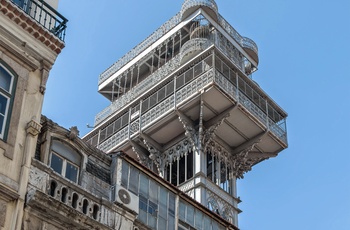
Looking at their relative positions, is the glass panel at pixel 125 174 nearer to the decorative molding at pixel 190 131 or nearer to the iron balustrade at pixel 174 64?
the decorative molding at pixel 190 131

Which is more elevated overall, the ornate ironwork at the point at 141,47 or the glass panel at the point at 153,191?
the ornate ironwork at the point at 141,47

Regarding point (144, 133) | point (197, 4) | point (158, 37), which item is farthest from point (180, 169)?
point (197, 4)

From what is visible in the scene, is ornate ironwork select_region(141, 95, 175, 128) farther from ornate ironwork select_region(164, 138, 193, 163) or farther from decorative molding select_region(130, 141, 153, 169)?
ornate ironwork select_region(164, 138, 193, 163)

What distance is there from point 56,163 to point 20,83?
239 cm

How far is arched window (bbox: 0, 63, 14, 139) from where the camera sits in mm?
17516

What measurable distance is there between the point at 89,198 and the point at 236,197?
78.6ft

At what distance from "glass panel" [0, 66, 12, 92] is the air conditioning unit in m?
4.45

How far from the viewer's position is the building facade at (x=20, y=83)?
17.0 m

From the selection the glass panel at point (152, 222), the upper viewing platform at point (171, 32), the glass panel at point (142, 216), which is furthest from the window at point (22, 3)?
the upper viewing platform at point (171, 32)

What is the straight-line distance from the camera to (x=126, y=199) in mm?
20656

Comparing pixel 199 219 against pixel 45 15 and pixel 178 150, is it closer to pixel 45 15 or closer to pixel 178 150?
pixel 45 15

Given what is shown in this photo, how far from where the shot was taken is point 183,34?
47.6 meters

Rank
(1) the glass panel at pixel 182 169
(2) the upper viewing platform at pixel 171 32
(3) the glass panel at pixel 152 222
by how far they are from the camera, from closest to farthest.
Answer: (3) the glass panel at pixel 152 222 → (1) the glass panel at pixel 182 169 → (2) the upper viewing platform at pixel 171 32

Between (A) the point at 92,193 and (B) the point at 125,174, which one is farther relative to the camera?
(B) the point at 125,174
